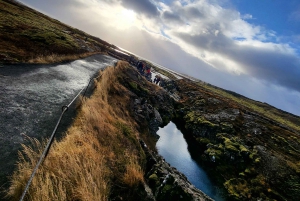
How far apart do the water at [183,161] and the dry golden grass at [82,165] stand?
14.9 meters

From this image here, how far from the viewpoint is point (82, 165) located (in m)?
7.43

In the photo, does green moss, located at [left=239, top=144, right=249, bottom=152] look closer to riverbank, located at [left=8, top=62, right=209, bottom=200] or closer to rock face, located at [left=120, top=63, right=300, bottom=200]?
rock face, located at [left=120, top=63, right=300, bottom=200]

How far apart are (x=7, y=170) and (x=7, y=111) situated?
14.6ft

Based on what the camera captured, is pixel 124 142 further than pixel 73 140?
Yes

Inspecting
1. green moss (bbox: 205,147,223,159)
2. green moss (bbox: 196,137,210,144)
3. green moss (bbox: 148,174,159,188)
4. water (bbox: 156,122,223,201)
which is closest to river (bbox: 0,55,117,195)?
green moss (bbox: 148,174,159,188)

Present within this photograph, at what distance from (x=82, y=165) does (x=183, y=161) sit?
77.4 ft

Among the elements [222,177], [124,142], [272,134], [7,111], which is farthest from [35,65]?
[272,134]

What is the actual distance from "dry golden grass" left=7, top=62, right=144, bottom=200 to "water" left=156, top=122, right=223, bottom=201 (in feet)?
49.0

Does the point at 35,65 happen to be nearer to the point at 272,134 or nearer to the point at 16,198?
the point at 16,198

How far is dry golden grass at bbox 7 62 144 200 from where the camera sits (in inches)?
219

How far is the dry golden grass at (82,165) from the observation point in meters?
5.56

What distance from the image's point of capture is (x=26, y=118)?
375 inches

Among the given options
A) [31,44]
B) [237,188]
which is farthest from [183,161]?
[31,44]

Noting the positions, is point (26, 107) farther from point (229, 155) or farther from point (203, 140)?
point (203, 140)
